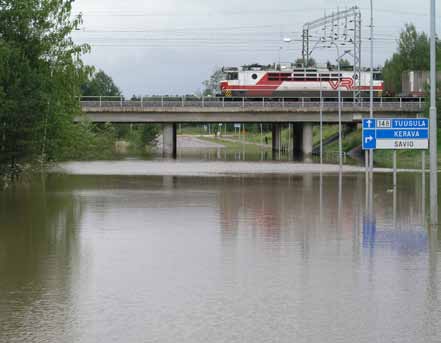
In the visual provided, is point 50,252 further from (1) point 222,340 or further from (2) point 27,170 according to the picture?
(2) point 27,170

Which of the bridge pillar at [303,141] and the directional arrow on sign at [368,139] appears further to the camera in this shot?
the bridge pillar at [303,141]

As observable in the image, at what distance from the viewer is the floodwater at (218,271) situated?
10.7 metres

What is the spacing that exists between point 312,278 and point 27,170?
27.8 meters

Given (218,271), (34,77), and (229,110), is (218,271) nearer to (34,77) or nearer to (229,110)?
(34,77)

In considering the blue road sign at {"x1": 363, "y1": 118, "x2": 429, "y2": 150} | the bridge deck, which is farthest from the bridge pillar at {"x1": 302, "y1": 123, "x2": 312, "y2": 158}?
the blue road sign at {"x1": 363, "y1": 118, "x2": 429, "y2": 150}

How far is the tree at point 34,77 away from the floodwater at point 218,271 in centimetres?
525

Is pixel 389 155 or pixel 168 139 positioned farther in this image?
pixel 168 139

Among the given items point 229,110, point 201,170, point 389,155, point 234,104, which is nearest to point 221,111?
point 229,110

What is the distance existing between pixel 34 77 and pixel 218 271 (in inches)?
878

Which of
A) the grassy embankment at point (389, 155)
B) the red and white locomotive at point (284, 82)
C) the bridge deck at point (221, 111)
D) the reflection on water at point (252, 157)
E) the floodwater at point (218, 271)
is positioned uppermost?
the red and white locomotive at point (284, 82)

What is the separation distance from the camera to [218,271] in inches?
588

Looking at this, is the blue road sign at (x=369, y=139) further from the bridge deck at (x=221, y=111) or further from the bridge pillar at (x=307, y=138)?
the bridge pillar at (x=307, y=138)

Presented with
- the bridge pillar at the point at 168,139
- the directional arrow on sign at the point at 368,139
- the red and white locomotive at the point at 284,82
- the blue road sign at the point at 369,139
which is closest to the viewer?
the blue road sign at the point at 369,139

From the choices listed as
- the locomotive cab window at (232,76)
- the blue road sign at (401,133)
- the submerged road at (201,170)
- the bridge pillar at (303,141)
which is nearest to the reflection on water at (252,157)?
the bridge pillar at (303,141)
